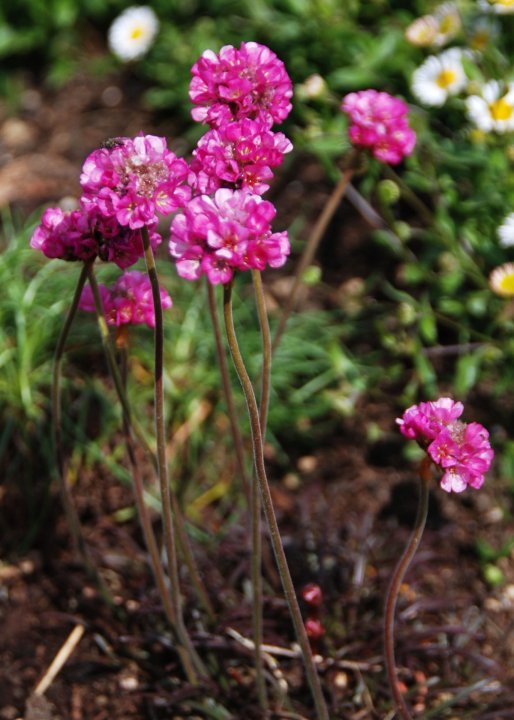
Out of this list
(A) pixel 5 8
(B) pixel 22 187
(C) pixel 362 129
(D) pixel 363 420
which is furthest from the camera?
(A) pixel 5 8

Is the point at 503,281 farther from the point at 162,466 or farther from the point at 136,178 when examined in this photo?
the point at 136,178

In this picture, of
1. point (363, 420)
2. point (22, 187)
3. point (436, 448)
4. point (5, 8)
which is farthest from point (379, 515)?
point (5, 8)

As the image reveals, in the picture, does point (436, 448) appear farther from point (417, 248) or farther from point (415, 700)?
point (417, 248)

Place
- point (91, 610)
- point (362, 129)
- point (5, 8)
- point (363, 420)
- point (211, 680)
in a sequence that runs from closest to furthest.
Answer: point (362, 129)
point (211, 680)
point (91, 610)
point (363, 420)
point (5, 8)

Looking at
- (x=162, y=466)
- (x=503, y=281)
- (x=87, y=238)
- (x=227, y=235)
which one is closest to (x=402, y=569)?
(x=162, y=466)

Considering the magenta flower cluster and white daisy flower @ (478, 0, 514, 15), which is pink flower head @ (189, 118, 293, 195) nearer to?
the magenta flower cluster

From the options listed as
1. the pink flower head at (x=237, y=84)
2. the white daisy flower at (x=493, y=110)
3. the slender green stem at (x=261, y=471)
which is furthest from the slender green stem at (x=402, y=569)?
the white daisy flower at (x=493, y=110)

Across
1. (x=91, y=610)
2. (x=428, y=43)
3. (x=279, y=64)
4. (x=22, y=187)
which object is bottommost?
(x=91, y=610)
